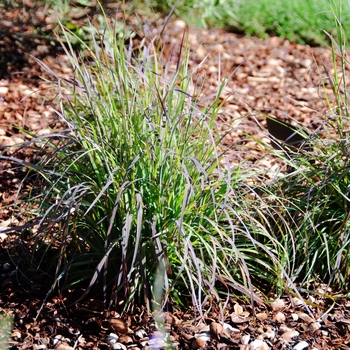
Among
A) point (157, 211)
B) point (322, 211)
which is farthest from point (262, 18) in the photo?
point (157, 211)

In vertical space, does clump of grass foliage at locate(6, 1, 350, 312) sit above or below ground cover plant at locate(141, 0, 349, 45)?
below

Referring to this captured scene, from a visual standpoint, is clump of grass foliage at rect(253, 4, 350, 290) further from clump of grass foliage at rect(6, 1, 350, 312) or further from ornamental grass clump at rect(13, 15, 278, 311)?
ornamental grass clump at rect(13, 15, 278, 311)

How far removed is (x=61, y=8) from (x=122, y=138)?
3221 millimetres

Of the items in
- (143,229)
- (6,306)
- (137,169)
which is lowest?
(6,306)

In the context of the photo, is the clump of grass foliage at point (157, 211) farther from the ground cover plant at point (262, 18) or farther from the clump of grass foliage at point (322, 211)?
the ground cover plant at point (262, 18)

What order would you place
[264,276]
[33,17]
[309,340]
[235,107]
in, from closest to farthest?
[309,340]
[264,276]
[235,107]
[33,17]

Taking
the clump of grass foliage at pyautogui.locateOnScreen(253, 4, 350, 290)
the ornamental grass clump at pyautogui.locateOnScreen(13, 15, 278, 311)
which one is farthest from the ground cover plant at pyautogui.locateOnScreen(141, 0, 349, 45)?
the ornamental grass clump at pyautogui.locateOnScreen(13, 15, 278, 311)

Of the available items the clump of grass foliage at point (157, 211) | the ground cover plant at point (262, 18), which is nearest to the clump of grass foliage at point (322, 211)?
the clump of grass foliage at point (157, 211)

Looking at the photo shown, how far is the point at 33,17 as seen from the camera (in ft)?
18.8

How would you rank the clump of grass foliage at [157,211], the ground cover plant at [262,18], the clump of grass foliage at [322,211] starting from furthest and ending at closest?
Result: the ground cover plant at [262,18]
the clump of grass foliage at [322,211]
the clump of grass foliage at [157,211]

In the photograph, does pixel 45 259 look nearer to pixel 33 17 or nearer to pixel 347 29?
pixel 33 17

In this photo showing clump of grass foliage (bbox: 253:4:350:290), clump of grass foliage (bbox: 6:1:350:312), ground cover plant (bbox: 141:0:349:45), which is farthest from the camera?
ground cover plant (bbox: 141:0:349:45)

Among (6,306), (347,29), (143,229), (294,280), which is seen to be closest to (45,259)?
(6,306)

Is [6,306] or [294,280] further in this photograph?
[294,280]
